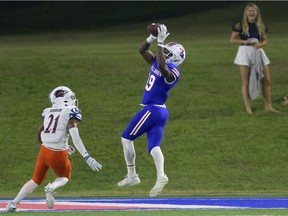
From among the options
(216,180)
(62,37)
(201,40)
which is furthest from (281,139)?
(62,37)

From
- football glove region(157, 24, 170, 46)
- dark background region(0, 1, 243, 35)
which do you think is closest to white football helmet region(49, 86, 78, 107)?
football glove region(157, 24, 170, 46)

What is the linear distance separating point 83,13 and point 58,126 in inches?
1041

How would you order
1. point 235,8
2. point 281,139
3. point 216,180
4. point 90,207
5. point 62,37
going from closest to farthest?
point 90,207 → point 216,180 → point 281,139 → point 62,37 → point 235,8

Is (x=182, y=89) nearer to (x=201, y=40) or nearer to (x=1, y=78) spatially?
(x=1, y=78)

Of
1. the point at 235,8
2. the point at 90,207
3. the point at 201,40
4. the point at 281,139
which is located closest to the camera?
the point at 90,207

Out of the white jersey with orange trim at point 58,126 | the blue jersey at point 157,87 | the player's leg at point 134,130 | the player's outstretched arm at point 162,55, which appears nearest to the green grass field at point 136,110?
the white jersey with orange trim at point 58,126

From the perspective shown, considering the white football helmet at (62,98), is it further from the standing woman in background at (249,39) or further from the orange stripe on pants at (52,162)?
the standing woman in background at (249,39)

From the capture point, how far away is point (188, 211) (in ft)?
44.3

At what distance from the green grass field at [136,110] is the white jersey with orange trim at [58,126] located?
130cm

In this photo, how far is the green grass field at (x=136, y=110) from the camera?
18375mm

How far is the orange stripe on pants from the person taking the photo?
13695 millimetres

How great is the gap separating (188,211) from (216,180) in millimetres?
4887

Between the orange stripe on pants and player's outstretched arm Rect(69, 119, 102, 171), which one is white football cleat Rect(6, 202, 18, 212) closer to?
the orange stripe on pants

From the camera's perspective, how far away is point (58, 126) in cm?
1366
